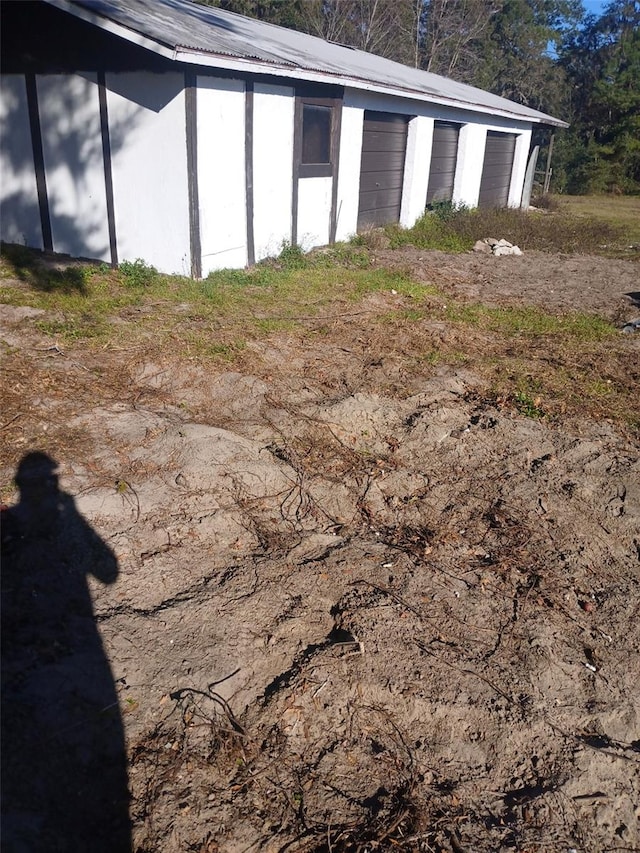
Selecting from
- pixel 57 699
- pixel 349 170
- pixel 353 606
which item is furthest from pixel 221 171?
pixel 57 699

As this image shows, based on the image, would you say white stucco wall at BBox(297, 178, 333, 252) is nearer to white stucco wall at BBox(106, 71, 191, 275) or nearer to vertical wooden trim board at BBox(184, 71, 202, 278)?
vertical wooden trim board at BBox(184, 71, 202, 278)

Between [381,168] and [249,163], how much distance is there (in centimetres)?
526

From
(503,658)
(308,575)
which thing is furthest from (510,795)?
(308,575)

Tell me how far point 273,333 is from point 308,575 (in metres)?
4.33

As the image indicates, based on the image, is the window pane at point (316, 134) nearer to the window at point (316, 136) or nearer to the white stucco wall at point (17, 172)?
the window at point (316, 136)

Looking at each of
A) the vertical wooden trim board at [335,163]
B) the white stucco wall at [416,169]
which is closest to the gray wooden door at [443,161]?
the white stucco wall at [416,169]

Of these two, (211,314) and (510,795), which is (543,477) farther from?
(211,314)

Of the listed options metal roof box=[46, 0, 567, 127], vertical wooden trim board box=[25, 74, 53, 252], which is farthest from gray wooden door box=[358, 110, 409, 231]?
vertical wooden trim board box=[25, 74, 53, 252]

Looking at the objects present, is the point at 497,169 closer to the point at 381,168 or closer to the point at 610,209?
the point at 610,209

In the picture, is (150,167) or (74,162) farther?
(74,162)

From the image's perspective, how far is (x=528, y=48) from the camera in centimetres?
4000

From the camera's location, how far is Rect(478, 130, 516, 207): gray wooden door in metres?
20.2

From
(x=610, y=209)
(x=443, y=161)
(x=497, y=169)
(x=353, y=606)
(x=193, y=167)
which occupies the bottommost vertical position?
(x=610, y=209)

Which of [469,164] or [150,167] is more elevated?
[150,167]
